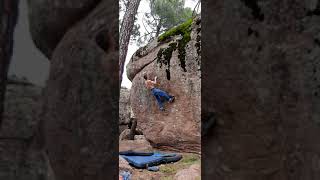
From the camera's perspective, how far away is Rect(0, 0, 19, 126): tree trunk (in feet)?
4.10

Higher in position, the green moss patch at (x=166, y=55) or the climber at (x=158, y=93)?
the green moss patch at (x=166, y=55)

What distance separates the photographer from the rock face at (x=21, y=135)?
1252mm

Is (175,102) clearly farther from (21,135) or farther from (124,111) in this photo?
(21,135)

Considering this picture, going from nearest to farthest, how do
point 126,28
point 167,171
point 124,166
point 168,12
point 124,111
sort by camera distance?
point 124,166, point 167,171, point 126,28, point 124,111, point 168,12

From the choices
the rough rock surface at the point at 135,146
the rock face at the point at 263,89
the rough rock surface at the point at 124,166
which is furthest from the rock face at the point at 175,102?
the rock face at the point at 263,89

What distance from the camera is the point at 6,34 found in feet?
4.12

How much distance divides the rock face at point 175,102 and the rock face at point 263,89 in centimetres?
580

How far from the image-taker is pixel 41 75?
1268mm

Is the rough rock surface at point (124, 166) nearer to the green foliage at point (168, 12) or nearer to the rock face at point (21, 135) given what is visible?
the rock face at point (21, 135)

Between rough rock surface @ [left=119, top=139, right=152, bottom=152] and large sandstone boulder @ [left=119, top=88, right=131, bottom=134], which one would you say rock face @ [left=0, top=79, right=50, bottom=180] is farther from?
large sandstone boulder @ [left=119, top=88, right=131, bottom=134]

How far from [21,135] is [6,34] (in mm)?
321

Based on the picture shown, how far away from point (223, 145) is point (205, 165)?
0.33 ft

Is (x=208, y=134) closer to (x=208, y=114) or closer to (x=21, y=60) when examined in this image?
(x=208, y=114)

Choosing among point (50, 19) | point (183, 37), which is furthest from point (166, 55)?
point (50, 19)
